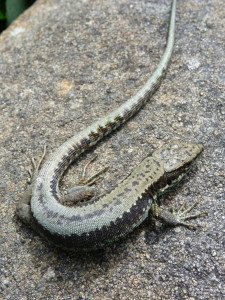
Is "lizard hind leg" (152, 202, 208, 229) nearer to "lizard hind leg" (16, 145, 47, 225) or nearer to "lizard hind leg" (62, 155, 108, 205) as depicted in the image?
"lizard hind leg" (62, 155, 108, 205)

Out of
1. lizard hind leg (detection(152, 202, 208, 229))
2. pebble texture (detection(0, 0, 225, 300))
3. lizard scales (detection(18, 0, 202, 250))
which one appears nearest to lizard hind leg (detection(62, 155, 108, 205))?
lizard scales (detection(18, 0, 202, 250))

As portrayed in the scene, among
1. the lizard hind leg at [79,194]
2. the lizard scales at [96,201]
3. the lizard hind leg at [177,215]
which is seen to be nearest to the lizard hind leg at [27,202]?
the lizard scales at [96,201]

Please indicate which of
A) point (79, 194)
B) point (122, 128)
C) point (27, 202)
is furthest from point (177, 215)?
point (27, 202)

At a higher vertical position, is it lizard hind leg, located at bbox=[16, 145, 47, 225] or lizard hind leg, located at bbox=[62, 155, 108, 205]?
lizard hind leg, located at bbox=[16, 145, 47, 225]

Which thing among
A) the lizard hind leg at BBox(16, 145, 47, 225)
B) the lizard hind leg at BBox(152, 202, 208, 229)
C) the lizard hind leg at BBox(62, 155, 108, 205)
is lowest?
the lizard hind leg at BBox(152, 202, 208, 229)

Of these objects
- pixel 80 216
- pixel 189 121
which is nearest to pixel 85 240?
pixel 80 216

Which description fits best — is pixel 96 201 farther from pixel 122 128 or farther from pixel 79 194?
pixel 122 128

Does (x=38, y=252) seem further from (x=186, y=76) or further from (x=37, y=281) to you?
(x=186, y=76)

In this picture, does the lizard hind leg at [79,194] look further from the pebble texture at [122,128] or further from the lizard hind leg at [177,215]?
the lizard hind leg at [177,215]
